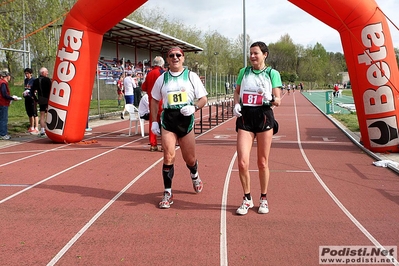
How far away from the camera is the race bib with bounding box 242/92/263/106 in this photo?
203 inches

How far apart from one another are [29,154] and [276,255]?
7.24 metres

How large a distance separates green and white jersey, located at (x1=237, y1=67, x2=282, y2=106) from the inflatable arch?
4585mm

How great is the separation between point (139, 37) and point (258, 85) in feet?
73.2

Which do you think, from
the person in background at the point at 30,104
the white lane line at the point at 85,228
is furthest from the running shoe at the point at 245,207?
the person in background at the point at 30,104

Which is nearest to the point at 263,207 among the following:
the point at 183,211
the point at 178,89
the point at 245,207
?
the point at 245,207

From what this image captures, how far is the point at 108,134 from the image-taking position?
1368 cm

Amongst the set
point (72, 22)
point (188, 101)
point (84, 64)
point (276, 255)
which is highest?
point (72, 22)

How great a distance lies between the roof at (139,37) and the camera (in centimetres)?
2217

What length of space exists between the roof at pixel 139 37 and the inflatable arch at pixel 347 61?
32.4ft

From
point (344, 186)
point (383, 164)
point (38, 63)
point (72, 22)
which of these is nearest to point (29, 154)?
point (72, 22)

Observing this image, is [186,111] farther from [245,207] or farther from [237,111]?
[245,207]

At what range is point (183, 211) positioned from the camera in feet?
17.7

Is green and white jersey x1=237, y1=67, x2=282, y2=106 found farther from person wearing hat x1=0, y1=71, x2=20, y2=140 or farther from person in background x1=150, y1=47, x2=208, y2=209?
person wearing hat x1=0, y1=71, x2=20, y2=140

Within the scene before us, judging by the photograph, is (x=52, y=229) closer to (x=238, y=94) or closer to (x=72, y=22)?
(x=238, y=94)
